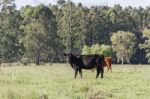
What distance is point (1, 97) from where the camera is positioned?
13445 mm

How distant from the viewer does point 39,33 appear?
3110 inches

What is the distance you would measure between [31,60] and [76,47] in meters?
18.3

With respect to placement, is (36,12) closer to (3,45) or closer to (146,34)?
(3,45)

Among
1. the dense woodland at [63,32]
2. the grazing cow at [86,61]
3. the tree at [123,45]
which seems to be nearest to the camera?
the grazing cow at [86,61]

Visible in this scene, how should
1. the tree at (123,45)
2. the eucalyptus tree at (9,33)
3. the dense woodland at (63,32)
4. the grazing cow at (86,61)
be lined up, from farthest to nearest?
the tree at (123,45) → the dense woodland at (63,32) → the eucalyptus tree at (9,33) → the grazing cow at (86,61)

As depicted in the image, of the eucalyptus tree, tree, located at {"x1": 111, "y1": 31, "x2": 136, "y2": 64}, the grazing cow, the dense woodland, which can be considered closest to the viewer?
the grazing cow

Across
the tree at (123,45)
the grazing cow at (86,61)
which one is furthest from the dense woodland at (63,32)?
the grazing cow at (86,61)

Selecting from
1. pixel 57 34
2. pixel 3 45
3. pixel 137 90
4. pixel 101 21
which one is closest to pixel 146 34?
pixel 101 21

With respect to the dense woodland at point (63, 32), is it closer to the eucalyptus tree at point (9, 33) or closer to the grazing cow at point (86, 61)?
the eucalyptus tree at point (9, 33)

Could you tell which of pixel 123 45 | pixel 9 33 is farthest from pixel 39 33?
pixel 123 45

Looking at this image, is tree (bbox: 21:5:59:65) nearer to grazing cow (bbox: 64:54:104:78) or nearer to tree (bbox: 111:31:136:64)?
tree (bbox: 111:31:136:64)

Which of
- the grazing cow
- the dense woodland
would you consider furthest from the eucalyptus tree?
the grazing cow

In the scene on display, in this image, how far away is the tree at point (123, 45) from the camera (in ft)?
301

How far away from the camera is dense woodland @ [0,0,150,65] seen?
Result: 75500 mm
